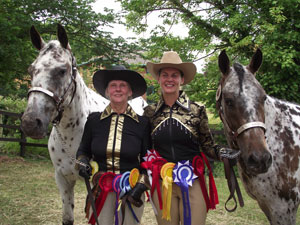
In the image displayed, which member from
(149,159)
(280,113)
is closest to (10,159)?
(149,159)

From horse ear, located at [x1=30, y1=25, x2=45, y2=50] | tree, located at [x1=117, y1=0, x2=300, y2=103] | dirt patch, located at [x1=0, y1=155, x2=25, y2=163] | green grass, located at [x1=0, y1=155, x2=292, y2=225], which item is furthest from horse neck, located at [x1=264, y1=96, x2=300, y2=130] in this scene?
dirt patch, located at [x1=0, y1=155, x2=25, y2=163]

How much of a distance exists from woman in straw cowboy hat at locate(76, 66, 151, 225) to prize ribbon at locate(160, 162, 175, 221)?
188 mm

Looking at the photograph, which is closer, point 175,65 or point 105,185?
point 105,185

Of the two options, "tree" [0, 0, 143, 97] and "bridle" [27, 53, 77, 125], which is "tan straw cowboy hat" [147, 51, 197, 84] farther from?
"tree" [0, 0, 143, 97]

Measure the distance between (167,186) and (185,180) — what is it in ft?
0.53

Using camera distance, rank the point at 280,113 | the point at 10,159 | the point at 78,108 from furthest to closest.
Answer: the point at 10,159
the point at 78,108
the point at 280,113

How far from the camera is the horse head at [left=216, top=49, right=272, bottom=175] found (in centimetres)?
215

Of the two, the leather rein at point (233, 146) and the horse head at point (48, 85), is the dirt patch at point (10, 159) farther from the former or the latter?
the leather rein at point (233, 146)

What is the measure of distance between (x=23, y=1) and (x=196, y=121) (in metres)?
7.06

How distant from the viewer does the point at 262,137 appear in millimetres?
2209

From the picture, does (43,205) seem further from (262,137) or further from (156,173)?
(262,137)

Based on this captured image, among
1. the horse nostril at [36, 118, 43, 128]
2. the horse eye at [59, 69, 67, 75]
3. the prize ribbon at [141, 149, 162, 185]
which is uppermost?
the horse eye at [59, 69, 67, 75]

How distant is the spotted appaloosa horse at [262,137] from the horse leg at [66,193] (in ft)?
6.75

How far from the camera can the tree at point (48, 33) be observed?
6914 mm
